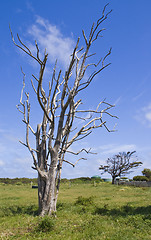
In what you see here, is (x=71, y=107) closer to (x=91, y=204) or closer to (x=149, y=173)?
(x=91, y=204)

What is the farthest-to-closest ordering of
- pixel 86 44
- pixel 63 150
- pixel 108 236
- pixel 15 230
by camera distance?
pixel 86 44 < pixel 63 150 < pixel 15 230 < pixel 108 236

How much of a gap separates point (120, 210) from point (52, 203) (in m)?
4.31

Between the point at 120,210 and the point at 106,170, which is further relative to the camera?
the point at 106,170

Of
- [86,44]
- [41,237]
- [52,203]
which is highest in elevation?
[86,44]

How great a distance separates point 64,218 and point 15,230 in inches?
118

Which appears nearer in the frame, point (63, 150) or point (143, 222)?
point (143, 222)

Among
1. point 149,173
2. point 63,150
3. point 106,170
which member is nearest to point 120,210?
point 63,150

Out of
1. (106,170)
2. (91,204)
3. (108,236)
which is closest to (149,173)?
(106,170)

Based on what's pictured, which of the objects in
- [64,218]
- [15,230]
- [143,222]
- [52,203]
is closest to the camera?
[15,230]

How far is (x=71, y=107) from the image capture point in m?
15.0

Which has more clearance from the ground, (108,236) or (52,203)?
(52,203)

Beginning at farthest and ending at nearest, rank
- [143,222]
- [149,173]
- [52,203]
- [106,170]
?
[149,173] < [106,170] < [52,203] < [143,222]

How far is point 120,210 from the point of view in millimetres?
14109

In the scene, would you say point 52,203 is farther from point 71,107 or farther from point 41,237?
→ point 71,107
